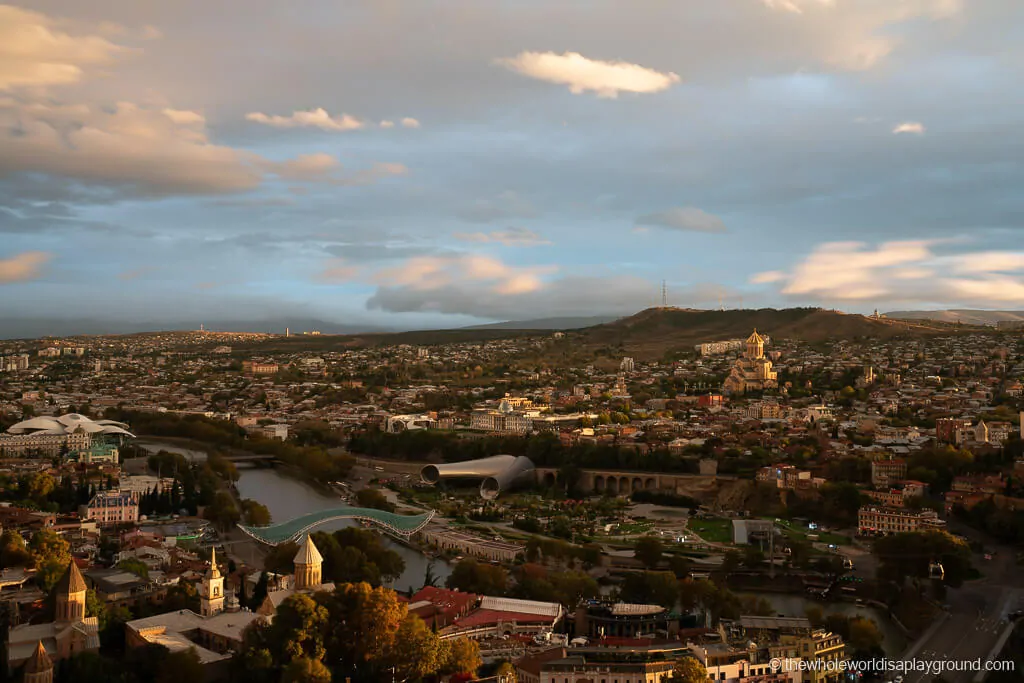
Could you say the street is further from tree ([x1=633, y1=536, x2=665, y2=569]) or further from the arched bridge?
the arched bridge

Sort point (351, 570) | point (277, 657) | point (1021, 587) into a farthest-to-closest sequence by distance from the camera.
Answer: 1. point (1021, 587)
2. point (351, 570)
3. point (277, 657)

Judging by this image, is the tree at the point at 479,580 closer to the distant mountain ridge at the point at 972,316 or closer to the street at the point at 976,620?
the street at the point at 976,620

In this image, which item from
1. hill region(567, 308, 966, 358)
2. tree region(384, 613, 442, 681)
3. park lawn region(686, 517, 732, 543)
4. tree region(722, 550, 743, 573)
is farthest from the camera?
hill region(567, 308, 966, 358)

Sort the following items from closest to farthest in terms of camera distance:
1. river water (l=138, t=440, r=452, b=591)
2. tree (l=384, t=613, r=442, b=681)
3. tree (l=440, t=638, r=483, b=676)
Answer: tree (l=384, t=613, r=442, b=681) < tree (l=440, t=638, r=483, b=676) < river water (l=138, t=440, r=452, b=591)

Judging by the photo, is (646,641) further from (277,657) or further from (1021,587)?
(1021,587)

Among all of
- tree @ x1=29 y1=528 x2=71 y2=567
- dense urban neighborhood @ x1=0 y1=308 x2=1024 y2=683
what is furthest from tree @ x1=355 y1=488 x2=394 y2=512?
tree @ x1=29 y1=528 x2=71 y2=567

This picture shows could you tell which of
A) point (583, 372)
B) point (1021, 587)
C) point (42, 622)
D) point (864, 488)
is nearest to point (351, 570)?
point (42, 622)
